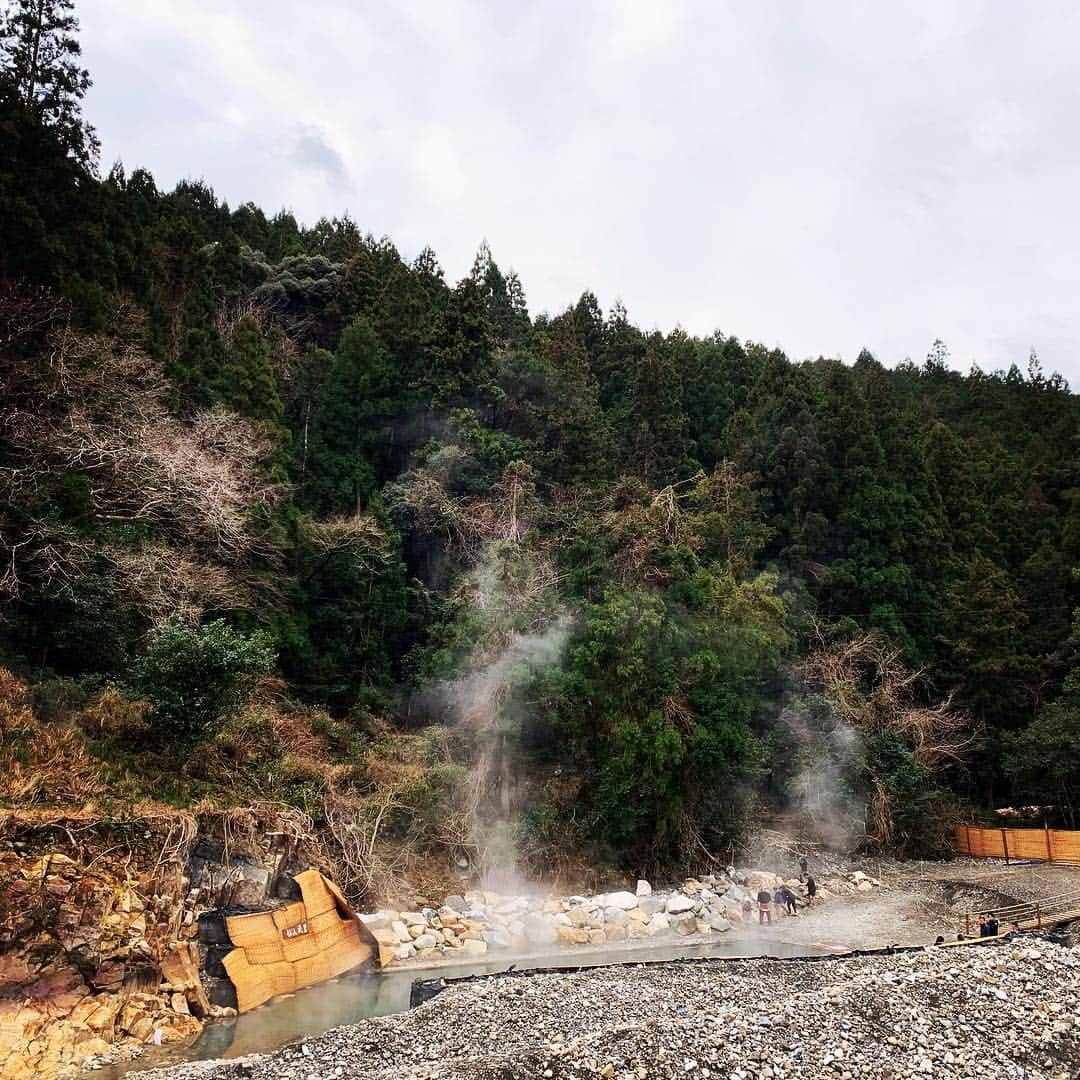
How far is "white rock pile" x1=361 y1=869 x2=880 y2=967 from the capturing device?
17750 mm

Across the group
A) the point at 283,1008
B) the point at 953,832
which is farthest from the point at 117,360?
the point at 953,832

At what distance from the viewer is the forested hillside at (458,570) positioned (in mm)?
18000

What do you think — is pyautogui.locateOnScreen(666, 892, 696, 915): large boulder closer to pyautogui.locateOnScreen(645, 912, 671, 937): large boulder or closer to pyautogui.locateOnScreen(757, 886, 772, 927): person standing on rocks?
pyautogui.locateOnScreen(645, 912, 671, 937): large boulder

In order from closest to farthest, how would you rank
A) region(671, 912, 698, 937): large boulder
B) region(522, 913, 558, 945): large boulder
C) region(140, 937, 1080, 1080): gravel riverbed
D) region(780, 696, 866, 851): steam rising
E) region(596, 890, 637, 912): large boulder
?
1. region(140, 937, 1080, 1080): gravel riverbed
2. region(522, 913, 558, 945): large boulder
3. region(671, 912, 698, 937): large boulder
4. region(596, 890, 637, 912): large boulder
5. region(780, 696, 866, 851): steam rising

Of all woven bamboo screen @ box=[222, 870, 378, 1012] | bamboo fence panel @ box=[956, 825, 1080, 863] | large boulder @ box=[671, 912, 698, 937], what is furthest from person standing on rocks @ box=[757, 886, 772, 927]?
bamboo fence panel @ box=[956, 825, 1080, 863]

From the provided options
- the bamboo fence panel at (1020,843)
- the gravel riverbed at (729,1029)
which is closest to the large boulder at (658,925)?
the gravel riverbed at (729,1029)

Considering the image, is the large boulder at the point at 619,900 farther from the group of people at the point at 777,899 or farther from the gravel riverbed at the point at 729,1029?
the gravel riverbed at the point at 729,1029

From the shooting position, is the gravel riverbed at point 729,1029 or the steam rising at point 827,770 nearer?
the gravel riverbed at point 729,1029

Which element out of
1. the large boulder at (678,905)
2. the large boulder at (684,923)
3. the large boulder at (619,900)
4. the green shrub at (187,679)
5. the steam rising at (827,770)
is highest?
the green shrub at (187,679)

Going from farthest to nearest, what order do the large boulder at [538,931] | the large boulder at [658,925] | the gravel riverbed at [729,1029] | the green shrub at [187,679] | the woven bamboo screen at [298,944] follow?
the large boulder at [658,925] < the large boulder at [538,931] < the green shrub at [187,679] < the woven bamboo screen at [298,944] < the gravel riverbed at [729,1029]

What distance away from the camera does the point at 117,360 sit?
20.0 m

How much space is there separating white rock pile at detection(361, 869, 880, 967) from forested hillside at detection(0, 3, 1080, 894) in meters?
1.43

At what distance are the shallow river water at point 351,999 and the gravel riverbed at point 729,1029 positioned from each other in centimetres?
93

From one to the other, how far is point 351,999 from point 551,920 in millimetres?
6493
